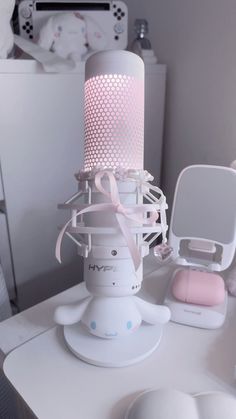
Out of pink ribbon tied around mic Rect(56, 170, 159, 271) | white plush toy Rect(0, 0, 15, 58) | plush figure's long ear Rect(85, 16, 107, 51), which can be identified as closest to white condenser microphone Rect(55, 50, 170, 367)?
pink ribbon tied around mic Rect(56, 170, 159, 271)

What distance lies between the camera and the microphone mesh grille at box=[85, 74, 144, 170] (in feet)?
1.39

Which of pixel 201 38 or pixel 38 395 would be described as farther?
pixel 201 38

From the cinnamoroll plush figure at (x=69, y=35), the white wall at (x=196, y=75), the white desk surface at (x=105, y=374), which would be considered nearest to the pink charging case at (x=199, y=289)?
the white desk surface at (x=105, y=374)

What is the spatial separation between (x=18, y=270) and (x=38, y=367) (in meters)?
0.42

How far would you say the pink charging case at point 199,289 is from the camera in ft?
1.69

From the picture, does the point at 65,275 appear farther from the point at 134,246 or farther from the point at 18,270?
the point at 134,246

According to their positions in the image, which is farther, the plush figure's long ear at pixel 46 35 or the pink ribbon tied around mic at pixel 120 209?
the plush figure's long ear at pixel 46 35

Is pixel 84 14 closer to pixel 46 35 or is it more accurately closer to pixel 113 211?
pixel 46 35

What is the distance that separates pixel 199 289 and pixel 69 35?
2.15ft

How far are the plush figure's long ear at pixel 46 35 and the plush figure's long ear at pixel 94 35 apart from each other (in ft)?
0.31

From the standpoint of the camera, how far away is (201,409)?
1.13ft

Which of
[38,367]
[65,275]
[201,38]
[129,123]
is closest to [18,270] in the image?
[65,275]

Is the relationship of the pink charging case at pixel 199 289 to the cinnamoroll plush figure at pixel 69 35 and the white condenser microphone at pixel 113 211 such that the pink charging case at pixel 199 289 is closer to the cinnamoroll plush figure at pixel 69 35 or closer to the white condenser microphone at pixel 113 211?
the white condenser microphone at pixel 113 211

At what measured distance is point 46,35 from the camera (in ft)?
2.55
